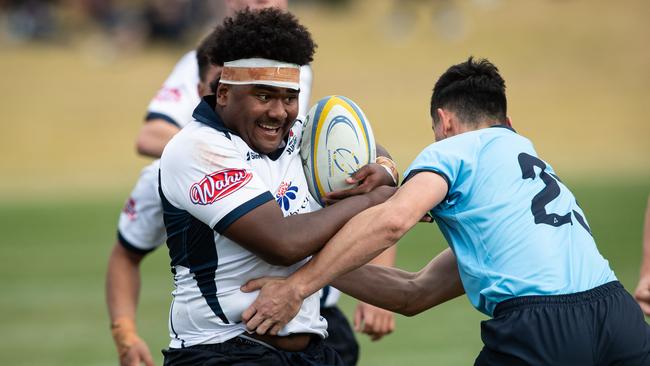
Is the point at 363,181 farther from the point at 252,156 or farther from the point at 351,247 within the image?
the point at 252,156

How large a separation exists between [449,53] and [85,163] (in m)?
11.7

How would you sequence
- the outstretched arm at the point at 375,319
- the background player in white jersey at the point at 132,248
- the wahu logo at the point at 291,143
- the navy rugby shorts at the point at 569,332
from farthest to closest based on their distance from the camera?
the background player in white jersey at the point at 132,248
the outstretched arm at the point at 375,319
the wahu logo at the point at 291,143
the navy rugby shorts at the point at 569,332

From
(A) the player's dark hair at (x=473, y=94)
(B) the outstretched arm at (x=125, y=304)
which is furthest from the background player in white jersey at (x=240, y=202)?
(B) the outstretched arm at (x=125, y=304)

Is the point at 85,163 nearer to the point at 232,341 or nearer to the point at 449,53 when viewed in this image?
the point at 449,53

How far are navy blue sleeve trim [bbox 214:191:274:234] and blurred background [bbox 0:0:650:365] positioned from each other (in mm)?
11322

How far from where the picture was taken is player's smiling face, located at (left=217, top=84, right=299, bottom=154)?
4.44m

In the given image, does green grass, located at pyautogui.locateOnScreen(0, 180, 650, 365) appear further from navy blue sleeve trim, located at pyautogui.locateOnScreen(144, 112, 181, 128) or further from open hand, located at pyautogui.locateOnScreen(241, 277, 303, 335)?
open hand, located at pyautogui.locateOnScreen(241, 277, 303, 335)

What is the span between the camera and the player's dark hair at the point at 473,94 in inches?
182

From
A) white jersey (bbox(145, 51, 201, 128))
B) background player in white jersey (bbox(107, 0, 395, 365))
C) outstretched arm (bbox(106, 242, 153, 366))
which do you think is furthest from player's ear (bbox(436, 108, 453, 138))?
white jersey (bbox(145, 51, 201, 128))

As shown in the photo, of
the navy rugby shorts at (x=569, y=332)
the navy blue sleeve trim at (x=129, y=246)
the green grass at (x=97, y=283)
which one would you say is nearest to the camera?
the navy rugby shorts at (x=569, y=332)

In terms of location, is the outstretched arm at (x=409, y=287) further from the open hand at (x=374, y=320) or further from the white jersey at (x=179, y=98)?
the white jersey at (x=179, y=98)

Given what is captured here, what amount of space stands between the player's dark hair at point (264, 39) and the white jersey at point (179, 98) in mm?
2187

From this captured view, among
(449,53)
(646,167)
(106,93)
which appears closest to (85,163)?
(106,93)

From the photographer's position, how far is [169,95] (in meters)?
6.82
